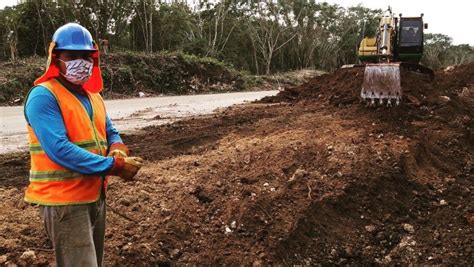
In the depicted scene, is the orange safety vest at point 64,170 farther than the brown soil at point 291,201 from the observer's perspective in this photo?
No

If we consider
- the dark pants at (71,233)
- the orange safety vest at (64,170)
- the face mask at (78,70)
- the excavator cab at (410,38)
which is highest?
the excavator cab at (410,38)

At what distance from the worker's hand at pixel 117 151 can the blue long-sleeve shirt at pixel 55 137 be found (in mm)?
170

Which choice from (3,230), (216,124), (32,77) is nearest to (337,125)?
(216,124)

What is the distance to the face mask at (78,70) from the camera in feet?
7.91

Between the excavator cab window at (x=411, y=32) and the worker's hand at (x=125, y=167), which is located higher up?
the excavator cab window at (x=411, y=32)

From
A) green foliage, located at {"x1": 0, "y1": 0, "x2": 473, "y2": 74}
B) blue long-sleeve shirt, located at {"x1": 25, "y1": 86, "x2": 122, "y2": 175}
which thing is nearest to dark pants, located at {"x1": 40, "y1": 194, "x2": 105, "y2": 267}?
blue long-sleeve shirt, located at {"x1": 25, "y1": 86, "x2": 122, "y2": 175}

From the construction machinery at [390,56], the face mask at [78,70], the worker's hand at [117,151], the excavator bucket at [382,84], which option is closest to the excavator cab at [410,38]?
the construction machinery at [390,56]

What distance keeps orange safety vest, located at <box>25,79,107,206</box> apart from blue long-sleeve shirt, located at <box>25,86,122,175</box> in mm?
54

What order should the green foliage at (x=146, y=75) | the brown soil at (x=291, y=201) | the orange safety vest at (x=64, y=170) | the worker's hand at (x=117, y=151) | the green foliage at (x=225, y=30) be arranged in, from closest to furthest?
1. the orange safety vest at (x=64, y=170)
2. the worker's hand at (x=117, y=151)
3. the brown soil at (x=291, y=201)
4. the green foliage at (x=146, y=75)
5. the green foliage at (x=225, y=30)

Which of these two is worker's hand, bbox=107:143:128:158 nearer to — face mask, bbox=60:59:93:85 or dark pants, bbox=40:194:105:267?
dark pants, bbox=40:194:105:267

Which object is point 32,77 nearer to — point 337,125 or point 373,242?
point 337,125

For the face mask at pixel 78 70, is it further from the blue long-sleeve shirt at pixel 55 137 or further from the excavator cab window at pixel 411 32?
the excavator cab window at pixel 411 32

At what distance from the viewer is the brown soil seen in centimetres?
400

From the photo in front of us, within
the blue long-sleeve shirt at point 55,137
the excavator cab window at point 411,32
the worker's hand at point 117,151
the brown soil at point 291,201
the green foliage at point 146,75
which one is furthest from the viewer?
the green foliage at point 146,75
